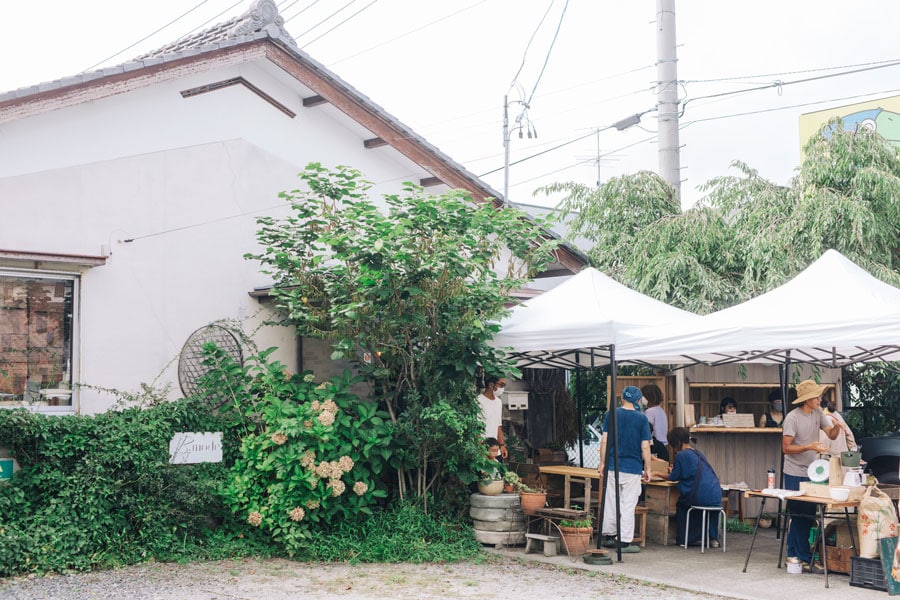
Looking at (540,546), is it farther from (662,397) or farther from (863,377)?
(863,377)

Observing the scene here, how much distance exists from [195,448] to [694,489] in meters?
5.29

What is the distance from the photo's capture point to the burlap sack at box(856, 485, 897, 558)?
7.84m

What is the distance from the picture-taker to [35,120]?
29.4ft

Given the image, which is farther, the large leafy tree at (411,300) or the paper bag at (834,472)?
the large leafy tree at (411,300)

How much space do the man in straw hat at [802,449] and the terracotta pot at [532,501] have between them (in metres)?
2.47

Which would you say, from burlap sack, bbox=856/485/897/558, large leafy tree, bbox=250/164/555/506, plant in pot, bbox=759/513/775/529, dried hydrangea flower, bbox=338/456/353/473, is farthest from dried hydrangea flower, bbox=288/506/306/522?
plant in pot, bbox=759/513/775/529

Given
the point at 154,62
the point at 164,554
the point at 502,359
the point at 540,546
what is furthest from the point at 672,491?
the point at 154,62

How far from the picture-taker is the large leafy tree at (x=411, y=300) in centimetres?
920

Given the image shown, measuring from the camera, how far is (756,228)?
47.6 ft

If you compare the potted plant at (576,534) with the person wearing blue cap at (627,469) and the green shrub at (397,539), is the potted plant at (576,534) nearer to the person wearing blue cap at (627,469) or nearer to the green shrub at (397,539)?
the person wearing blue cap at (627,469)

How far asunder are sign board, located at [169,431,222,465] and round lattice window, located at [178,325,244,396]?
644 millimetres

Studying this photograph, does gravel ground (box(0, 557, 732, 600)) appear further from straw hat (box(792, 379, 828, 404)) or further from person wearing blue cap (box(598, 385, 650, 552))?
straw hat (box(792, 379, 828, 404))

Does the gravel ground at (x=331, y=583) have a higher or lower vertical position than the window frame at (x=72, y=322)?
lower

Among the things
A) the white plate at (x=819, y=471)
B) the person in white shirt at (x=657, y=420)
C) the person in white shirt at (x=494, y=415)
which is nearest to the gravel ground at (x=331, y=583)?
the white plate at (x=819, y=471)
